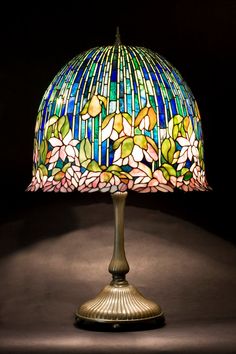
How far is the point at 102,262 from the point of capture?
8.82 feet

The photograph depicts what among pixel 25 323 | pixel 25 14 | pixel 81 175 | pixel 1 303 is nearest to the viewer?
pixel 81 175

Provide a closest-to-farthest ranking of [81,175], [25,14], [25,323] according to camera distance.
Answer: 1. [81,175]
2. [25,323]
3. [25,14]

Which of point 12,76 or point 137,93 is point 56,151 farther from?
point 12,76

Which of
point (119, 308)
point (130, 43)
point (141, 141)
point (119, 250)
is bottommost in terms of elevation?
point (119, 308)

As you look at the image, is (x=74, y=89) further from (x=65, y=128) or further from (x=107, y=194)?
(x=107, y=194)

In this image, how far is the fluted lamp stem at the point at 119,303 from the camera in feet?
7.54

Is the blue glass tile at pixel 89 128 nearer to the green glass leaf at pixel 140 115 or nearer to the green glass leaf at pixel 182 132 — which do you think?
the green glass leaf at pixel 140 115

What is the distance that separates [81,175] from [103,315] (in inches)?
13.1

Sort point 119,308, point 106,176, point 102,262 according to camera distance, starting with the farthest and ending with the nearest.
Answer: point 102,262 < point 119,308 < point 106,176

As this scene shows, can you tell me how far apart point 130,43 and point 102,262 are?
58 centimetres

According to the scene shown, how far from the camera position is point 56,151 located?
87.7 inches

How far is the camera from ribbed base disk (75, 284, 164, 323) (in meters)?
2.30

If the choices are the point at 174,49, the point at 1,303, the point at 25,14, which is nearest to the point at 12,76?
the point at 25,14

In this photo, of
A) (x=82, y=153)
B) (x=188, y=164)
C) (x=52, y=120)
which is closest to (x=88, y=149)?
(x=82, y=153)
